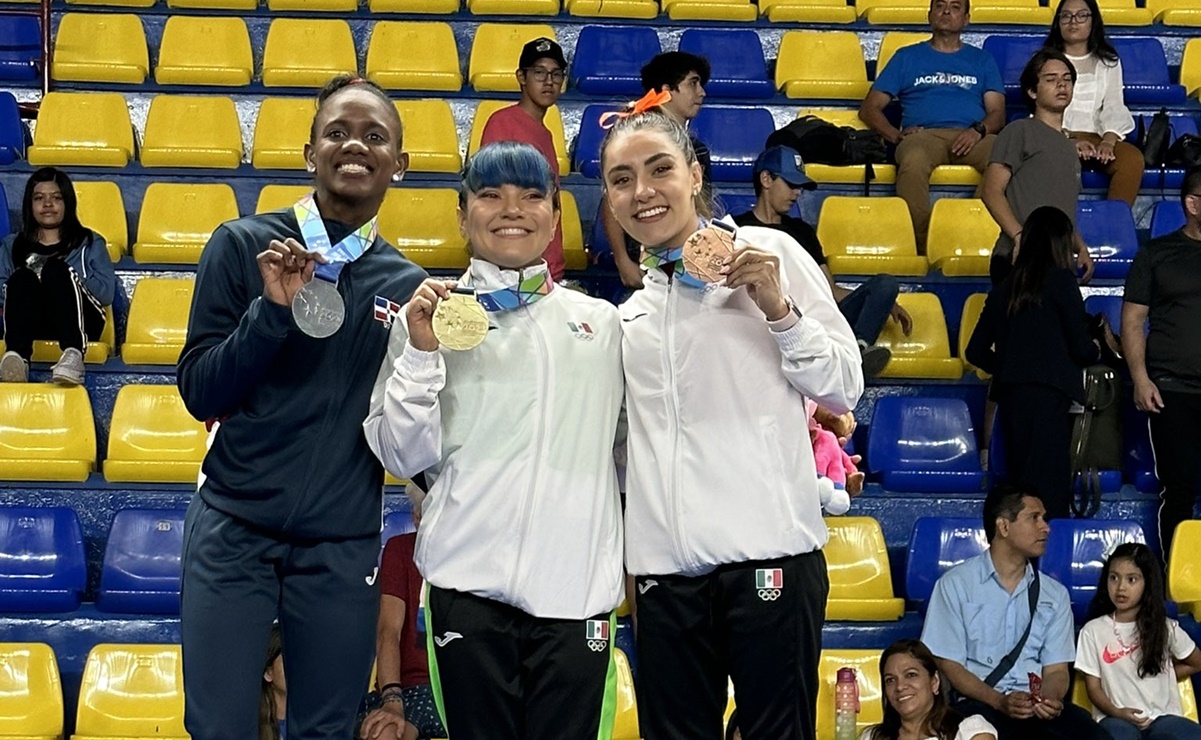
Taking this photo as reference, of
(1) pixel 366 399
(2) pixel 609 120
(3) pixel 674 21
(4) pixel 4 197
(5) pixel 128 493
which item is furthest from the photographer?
(3) pixel 674 21

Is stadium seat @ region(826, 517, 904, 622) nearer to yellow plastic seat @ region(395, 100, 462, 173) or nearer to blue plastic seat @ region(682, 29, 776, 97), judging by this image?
yellow plastic seat @ region(395, 100, 462, 173)

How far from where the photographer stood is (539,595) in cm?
306

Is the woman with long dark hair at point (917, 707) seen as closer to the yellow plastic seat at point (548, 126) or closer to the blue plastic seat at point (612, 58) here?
the yellow plastic seat at point (548, 126)

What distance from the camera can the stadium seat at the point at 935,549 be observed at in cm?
670

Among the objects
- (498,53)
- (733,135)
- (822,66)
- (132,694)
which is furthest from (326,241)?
(822,66)

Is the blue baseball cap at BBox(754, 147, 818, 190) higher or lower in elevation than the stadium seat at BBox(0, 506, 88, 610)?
higher

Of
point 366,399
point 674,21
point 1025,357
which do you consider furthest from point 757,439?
point 674,21

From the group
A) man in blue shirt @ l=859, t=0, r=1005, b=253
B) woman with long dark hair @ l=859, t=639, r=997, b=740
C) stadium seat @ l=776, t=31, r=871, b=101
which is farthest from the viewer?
stadium seat @ l=776, t=31, r=871, b=101

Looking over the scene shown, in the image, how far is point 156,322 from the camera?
24.2ft

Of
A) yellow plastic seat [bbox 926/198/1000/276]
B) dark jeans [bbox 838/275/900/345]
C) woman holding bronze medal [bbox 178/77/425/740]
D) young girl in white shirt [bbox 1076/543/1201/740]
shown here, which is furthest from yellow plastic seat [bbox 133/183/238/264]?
woman holding bronze medal [bbox 178/77/425/740]

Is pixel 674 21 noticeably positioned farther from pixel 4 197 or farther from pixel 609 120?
pixel 609 120

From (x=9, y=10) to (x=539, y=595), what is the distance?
7258 millimetres

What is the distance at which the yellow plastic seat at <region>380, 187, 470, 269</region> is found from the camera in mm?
7855

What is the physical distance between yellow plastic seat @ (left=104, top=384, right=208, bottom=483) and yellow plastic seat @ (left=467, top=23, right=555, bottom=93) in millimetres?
2944
